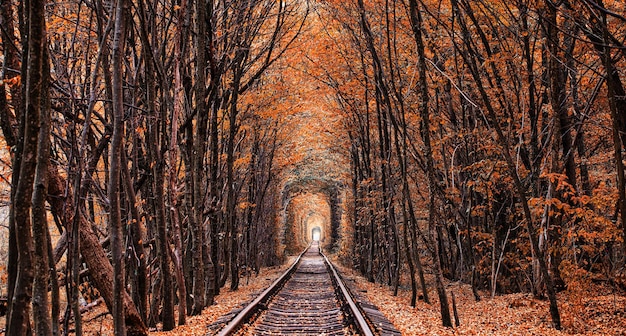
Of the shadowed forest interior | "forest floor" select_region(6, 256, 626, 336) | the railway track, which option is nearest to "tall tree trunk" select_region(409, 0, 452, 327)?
the shadowed forest interior

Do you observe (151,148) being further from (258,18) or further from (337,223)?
(337,223)

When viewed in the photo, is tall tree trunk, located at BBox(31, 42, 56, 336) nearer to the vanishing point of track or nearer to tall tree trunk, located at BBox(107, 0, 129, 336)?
tall tree trunk, located at BBox(107, 0, 129, 336)

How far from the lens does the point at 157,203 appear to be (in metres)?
8.45

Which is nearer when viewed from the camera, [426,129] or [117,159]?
[117,159]

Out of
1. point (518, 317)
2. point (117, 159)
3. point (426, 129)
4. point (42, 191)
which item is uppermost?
point (426, 129)

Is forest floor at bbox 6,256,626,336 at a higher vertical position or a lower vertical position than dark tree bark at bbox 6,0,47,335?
lower

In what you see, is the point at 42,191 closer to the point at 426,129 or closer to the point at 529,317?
the point at 426,129

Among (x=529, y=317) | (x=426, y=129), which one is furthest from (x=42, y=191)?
(x=529, y=317)

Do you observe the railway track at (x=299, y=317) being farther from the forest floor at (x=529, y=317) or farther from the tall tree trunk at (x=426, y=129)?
the tall tree trunk at (x=426, y=129)

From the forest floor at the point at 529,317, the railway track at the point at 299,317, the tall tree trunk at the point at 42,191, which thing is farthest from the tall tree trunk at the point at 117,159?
the forest floor at the point at 529,317

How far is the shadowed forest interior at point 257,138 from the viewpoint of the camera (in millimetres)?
5258

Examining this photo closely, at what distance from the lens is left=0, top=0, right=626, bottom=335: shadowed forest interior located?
17.3ft

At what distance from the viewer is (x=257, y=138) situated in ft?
65.4

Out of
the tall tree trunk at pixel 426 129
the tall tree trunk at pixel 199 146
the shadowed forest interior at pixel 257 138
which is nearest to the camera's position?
the shadowed forest interior at pixel 257 138
